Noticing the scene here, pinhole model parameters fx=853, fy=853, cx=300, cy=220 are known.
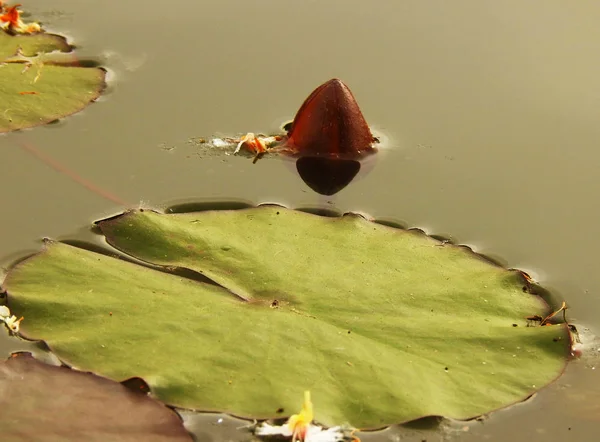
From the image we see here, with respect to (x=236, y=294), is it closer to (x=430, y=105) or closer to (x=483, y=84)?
(x=430, y=105)

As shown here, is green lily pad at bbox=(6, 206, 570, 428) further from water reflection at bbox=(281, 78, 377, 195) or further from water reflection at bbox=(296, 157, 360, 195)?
water reflection at bbox=(281, 78, 377, 195)

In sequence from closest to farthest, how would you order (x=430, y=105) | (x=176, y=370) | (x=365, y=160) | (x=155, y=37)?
(x=176, y=370) < (x=365, y=160) < (x=430, y=105) < (x=155, y=37)

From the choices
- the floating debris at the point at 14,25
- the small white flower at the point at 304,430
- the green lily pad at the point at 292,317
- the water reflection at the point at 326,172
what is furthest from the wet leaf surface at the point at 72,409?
the floating debris at the point at 14,25

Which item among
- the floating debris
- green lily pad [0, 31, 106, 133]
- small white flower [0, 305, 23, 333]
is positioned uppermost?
the floating debris

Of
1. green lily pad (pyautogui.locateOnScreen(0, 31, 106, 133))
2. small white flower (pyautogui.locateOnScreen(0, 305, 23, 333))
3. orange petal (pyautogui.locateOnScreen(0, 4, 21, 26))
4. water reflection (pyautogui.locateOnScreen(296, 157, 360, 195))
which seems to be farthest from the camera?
orange petal (pyautogui.locateOnScreen(0, 4, 21, 26))

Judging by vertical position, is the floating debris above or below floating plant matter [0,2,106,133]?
above

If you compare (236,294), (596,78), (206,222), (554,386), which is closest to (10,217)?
(206,222)

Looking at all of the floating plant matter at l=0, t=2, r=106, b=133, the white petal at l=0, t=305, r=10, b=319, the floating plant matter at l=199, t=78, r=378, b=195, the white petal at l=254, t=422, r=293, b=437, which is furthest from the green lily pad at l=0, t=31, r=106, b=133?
the white petal at l=254, t=422, r=293, b=437
